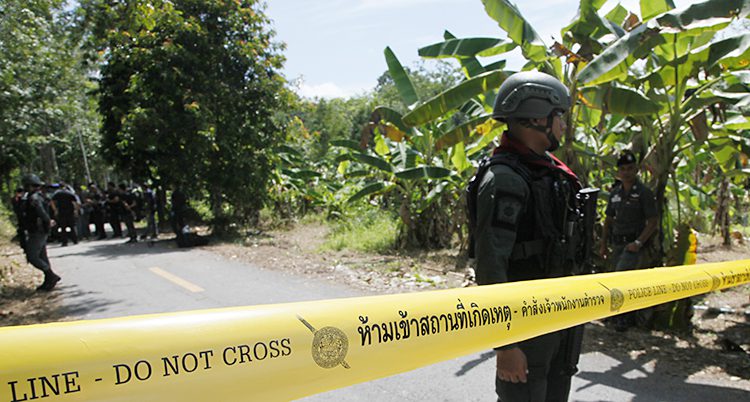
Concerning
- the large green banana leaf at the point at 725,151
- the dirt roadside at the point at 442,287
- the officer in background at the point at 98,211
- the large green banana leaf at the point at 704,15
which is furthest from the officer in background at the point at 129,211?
the large green banana leaf at the point at 704,15

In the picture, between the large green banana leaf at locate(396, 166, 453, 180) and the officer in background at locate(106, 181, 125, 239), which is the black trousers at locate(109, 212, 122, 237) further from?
the large green banana leaf at locate(396, 166, 453, 180)

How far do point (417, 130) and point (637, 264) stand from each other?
5663 millimetres

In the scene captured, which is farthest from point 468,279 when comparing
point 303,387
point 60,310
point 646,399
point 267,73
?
point 267,73

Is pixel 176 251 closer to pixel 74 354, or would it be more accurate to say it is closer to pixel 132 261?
pixel 132 261

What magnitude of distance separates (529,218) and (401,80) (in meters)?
6.39

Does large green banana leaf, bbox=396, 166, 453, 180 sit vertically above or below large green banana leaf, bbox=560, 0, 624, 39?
below

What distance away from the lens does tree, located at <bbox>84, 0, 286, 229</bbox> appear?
41.7 ft

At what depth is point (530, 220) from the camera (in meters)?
2.24

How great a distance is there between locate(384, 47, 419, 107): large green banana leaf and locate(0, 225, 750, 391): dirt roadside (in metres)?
2.88

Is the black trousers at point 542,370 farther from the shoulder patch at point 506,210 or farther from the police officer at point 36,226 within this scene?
the police officer at point 36,226

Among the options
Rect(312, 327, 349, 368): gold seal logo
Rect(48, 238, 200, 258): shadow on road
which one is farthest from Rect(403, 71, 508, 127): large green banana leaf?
Rect(48, 238, 200, 258): shadow on road

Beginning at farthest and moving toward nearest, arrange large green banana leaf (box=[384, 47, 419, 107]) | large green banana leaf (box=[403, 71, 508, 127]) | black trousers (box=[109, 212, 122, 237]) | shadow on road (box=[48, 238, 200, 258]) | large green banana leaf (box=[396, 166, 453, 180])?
black trousers (box=[109, 212, 122, 237])
shadow on road (box=[48, 238, 200, 258])
large green banana leaf (box=[396, 166, 453, 180])
large green banana leaf (box=[384, 47, 419, 107])
large green banana leaf (box=[403, 71, 508, 127])

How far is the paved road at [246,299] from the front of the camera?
371 cm

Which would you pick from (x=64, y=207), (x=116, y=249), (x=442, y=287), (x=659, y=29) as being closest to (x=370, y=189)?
(x=442, y=287)
